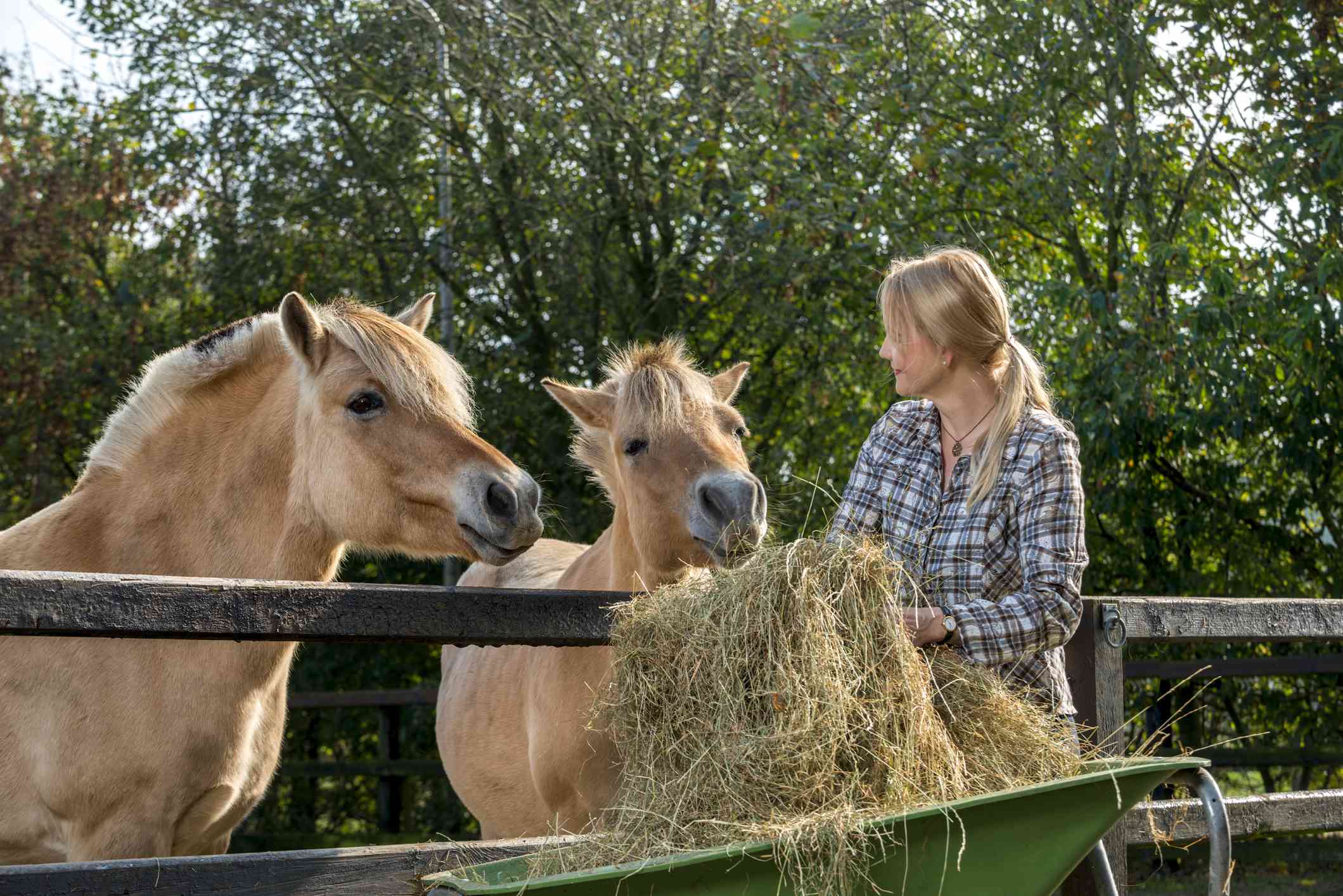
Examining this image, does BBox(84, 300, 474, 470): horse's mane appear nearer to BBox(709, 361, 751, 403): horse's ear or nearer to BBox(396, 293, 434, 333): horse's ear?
BBox(396, 293, 434, 333): horse's ear

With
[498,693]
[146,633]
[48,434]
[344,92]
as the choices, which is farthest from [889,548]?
[48,434]

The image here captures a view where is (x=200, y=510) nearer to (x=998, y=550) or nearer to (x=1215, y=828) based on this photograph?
(x=998, y=550)

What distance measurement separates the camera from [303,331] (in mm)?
3516

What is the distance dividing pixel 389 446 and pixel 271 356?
25.9 inches

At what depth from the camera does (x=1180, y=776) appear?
216cm

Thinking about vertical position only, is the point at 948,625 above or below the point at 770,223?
below

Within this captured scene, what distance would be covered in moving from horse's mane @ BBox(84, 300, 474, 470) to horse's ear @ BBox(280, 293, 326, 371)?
5 centimetres

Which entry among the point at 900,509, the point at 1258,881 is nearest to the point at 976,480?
the point at 900,509

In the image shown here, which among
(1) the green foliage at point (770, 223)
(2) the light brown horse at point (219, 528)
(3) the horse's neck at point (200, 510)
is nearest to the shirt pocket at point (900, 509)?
(2) the light brown horse at point (219, 528)

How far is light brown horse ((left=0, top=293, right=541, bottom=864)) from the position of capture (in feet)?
10.4

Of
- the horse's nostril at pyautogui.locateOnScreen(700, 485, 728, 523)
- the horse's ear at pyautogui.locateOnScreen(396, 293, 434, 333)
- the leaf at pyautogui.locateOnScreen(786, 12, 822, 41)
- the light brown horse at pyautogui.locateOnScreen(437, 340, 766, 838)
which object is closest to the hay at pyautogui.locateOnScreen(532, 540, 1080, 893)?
the light brown horse at pyautogui.locateOnScreen(437, 340, 766, 838)

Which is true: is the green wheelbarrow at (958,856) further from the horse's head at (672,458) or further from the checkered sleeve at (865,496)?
the horse's head at (672,458)

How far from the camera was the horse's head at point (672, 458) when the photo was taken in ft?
11.5

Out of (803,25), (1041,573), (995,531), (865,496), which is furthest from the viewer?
(803,25)
